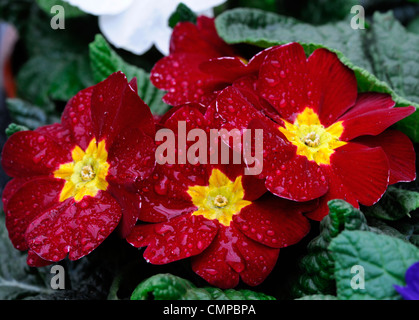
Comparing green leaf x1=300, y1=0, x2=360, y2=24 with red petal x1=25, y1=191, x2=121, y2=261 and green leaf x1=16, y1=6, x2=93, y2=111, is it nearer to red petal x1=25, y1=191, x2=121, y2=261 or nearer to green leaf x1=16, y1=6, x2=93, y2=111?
green leaf x1=16, y1=6, x2=93, y2=111

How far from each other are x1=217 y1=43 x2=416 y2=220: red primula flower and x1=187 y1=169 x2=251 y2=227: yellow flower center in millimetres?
94

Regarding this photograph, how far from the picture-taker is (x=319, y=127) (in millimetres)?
854

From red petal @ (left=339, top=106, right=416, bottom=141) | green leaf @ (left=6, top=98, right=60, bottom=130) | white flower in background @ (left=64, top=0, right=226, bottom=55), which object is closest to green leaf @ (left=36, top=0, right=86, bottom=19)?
white flower in background @ (left=64, top=0, right=226, bottom=55)

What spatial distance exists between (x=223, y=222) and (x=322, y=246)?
149 mm

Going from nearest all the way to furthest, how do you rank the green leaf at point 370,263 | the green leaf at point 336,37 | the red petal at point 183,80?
1. the green leaf at point 370,263
2. the red petal at point 183,80
3. the green leaf at point 336,37

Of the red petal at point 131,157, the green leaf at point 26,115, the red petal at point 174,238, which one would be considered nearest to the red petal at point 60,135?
the red petal at point 131,157

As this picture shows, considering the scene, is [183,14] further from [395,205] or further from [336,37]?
[395,205]

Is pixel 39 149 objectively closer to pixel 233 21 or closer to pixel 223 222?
pixel 223 222

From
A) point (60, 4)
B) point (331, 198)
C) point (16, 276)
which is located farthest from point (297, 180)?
point (60, 4)

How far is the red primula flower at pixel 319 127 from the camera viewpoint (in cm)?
75

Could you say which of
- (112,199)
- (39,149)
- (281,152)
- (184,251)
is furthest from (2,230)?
(281,152)

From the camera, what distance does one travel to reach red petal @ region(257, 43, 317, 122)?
2.69 ft

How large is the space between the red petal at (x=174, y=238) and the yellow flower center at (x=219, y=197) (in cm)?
3

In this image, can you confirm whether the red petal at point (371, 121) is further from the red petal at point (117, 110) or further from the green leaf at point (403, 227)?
the red petal at point (117, 110)
